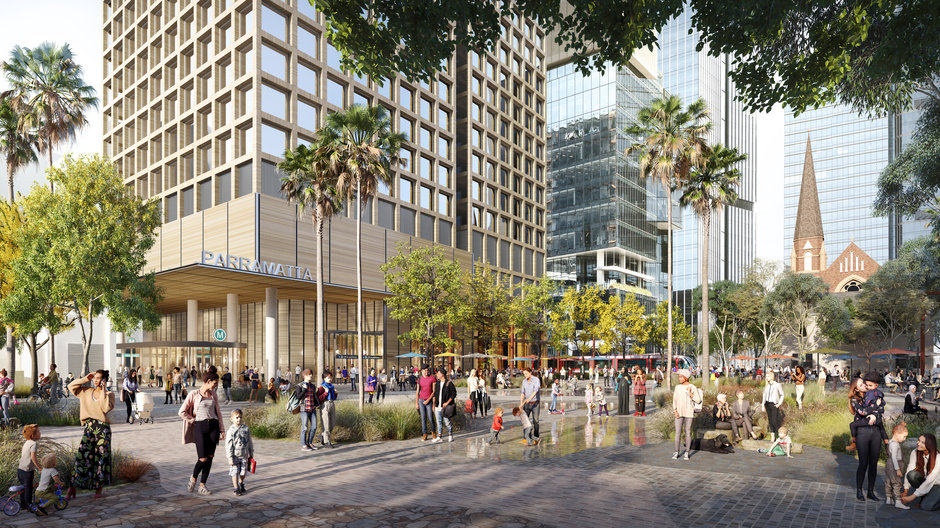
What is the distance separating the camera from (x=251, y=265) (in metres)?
36.6

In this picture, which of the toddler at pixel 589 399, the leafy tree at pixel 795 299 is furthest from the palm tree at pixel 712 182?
the leafy tree at pixel 795 299

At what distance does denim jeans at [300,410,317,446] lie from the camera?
13.2 meters

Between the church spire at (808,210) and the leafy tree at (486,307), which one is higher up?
the church spire at (808,210)

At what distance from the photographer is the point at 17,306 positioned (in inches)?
973

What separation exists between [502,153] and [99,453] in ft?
195

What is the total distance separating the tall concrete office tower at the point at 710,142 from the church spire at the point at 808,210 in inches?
572

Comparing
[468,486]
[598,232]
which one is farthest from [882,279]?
[468,486]

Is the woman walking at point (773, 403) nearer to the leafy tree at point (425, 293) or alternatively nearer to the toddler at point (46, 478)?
the toddler at point (46, 478)

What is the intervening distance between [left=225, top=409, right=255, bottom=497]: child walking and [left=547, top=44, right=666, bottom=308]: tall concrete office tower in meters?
84.6

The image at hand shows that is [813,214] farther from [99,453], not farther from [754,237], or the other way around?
[99,453]

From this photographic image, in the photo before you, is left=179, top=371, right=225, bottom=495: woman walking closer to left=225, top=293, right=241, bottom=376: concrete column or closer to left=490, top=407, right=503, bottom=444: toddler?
left=490, top=407, right=503, bottom=444: toddler

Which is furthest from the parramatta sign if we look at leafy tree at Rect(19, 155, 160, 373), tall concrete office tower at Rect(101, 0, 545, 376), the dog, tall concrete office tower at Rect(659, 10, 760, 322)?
tall concrete office tower at Rect(659, 10, 760, 322)

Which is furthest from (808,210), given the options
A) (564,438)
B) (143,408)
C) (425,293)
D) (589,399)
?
(143,408)

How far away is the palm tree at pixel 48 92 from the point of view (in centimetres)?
3019
